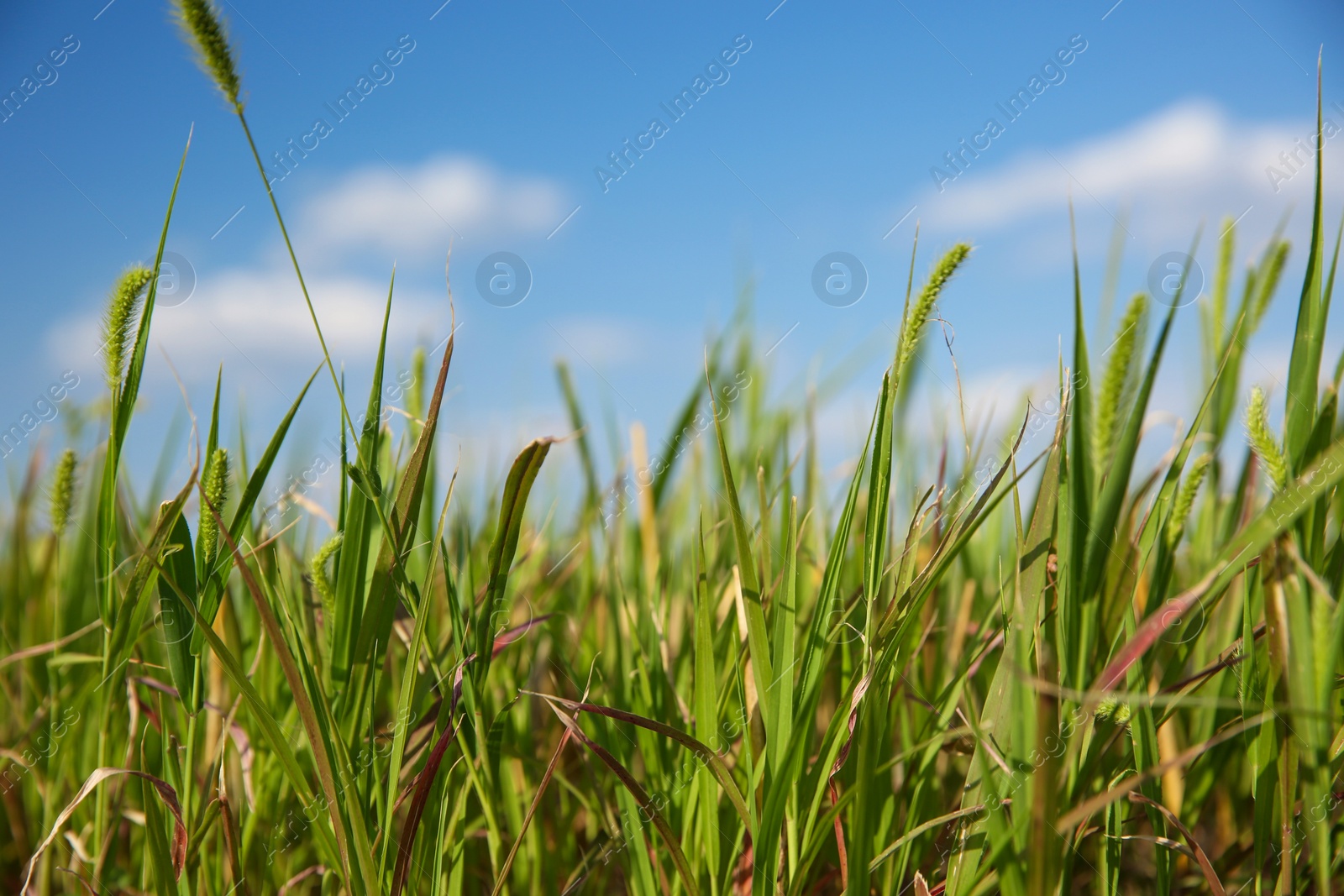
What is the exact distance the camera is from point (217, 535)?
29.2 inches

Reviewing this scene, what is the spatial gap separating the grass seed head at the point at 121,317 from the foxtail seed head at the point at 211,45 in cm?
20

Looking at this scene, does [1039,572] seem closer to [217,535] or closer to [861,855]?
[861,855]

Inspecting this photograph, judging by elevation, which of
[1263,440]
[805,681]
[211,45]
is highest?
[211,45]

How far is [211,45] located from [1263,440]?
106 centimetres

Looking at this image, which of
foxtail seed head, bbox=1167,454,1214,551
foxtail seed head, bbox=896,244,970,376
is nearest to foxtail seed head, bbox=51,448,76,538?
foxtail seed head, bbox=896,244,970,376

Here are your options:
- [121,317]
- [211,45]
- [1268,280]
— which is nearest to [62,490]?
[121,317]

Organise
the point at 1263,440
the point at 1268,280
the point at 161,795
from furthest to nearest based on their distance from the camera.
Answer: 1. the point at 1268,280
2. the point at 161,795
3. the point at 1263,440

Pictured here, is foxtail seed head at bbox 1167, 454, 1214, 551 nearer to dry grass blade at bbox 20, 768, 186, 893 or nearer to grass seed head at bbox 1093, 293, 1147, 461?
grass seed head at bbox 1093, 293, 1147, 461

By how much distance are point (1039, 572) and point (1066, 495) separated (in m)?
0.07

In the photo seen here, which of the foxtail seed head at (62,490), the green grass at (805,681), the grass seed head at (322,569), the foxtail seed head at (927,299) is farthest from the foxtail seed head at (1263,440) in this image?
the foxtail seed head at (62,490)

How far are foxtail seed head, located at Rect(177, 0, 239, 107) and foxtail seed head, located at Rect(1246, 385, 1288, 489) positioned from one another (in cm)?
99

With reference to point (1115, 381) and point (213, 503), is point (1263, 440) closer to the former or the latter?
point (1115, 381)

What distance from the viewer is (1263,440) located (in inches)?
26.5

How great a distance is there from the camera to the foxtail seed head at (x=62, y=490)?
1.03 meters
